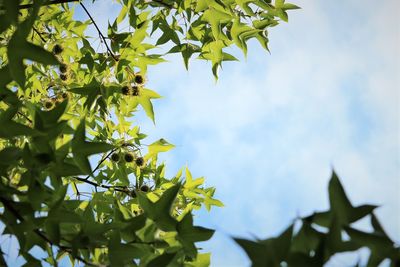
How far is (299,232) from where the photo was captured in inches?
42.9

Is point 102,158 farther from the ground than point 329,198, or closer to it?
closer to it

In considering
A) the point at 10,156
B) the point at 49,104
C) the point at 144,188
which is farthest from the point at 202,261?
the point at 49,104

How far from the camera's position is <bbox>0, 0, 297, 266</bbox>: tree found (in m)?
1.47

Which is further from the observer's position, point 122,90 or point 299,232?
point 122,90

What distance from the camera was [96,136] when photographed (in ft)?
11.7

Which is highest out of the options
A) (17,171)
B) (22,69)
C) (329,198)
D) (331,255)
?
(22,69)

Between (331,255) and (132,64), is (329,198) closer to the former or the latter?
(331,255)

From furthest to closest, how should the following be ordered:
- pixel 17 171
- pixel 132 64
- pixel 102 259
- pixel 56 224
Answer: pixel 132 64
pixel 17 171
pixel 102 259
pixel 56 224

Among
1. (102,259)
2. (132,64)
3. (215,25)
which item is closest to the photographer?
(102,259)

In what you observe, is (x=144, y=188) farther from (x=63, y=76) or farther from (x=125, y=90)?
(x=63, y=76)

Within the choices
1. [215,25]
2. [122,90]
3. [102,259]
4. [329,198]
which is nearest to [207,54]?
[215,25]

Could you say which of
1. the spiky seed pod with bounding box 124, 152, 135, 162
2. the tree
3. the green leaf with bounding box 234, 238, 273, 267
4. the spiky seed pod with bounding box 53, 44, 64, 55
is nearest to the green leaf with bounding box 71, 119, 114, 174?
the tree

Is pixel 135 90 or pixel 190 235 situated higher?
pixel 135 90

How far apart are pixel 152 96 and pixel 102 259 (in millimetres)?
1674
